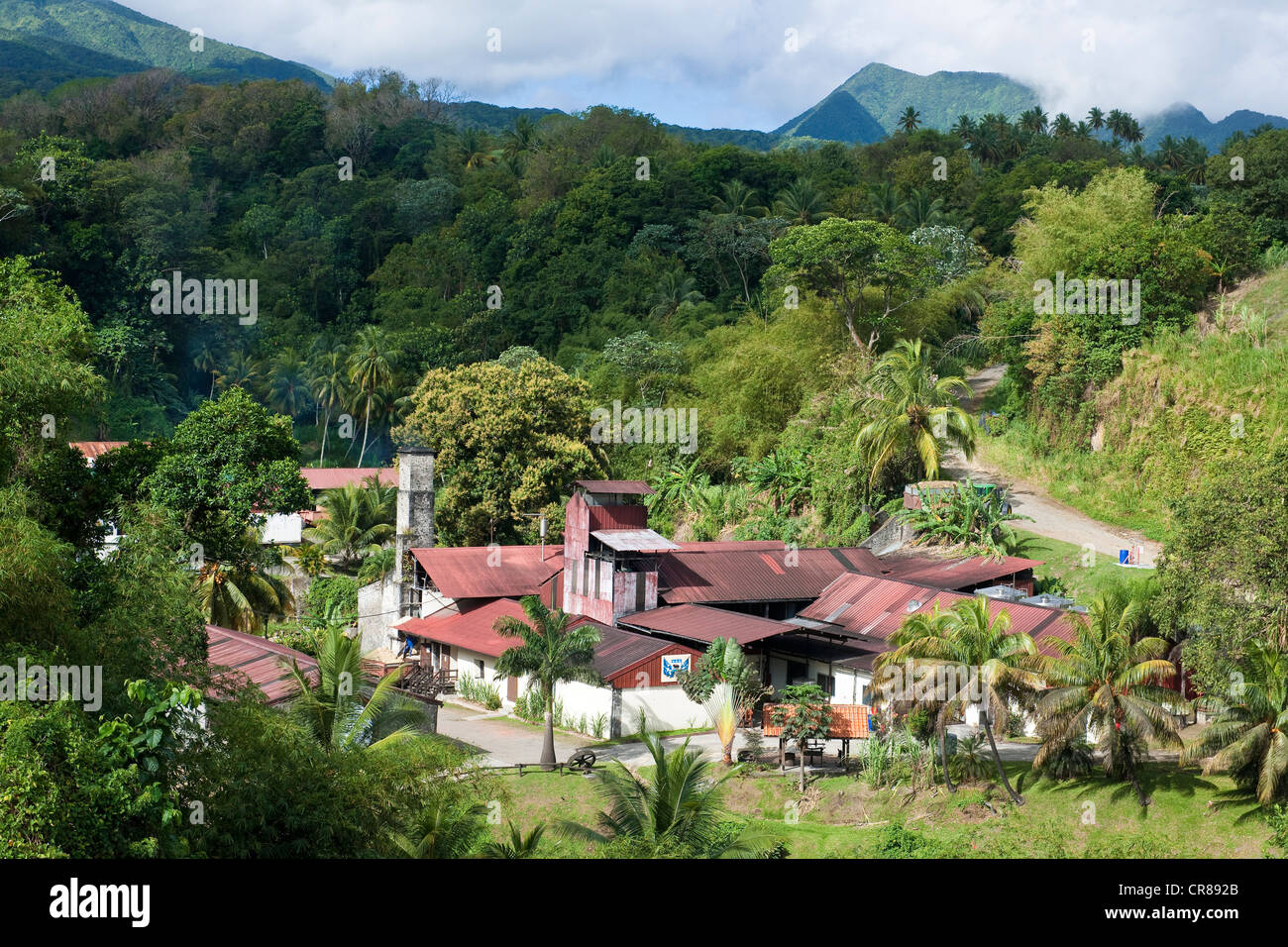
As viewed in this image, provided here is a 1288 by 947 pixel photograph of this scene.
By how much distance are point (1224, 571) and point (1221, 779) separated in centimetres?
363

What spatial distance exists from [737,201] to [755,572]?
4258 cm

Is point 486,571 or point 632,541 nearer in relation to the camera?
point 632,541

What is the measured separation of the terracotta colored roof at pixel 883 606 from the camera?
84.5 ft

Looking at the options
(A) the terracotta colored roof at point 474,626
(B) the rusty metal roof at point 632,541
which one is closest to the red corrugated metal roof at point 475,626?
(A) the terracotta colored roof at point 474,626

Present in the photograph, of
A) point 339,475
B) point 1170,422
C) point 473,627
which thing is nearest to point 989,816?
→ point 473,627

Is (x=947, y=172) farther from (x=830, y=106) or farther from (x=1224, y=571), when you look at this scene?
(x=830, y=106)

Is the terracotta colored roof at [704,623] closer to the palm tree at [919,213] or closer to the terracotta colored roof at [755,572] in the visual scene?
the terracotta colored roof at [755,572]

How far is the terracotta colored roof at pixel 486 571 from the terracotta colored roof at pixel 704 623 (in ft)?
16.7

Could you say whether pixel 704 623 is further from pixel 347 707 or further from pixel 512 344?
pixel 512 344

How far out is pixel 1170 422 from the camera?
35.3 m

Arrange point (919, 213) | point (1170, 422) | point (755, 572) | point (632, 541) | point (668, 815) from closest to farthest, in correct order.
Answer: point (668, 815)
point (632, 541)
point (755, 572)
point (1170, 422)
point (919, 213)

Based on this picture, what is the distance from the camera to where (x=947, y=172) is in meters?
74.6

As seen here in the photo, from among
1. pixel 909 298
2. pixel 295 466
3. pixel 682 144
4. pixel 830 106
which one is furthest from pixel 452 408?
pixel 830 106

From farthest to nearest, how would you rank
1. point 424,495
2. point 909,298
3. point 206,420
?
point 909,298 < point 424,495 < point 206,420
